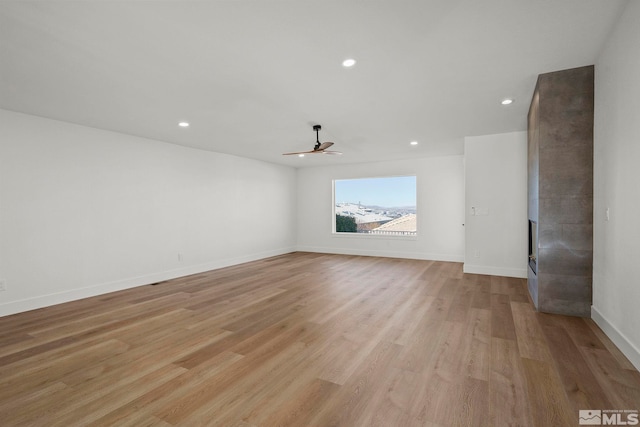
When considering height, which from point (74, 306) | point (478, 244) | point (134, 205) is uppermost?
point (134, 205)

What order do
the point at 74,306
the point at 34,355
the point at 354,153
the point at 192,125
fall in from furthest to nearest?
the point at 354,153, the point at 192,125, the point at 74,306, the point at 34,355

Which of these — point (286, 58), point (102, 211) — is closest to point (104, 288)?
point (102, 211)

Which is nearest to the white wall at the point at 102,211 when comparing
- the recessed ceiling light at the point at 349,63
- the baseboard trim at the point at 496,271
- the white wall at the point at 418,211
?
the white wall at the point at 418,211

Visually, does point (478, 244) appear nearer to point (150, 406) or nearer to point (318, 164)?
point (318, 164)

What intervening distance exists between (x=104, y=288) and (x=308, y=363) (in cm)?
385

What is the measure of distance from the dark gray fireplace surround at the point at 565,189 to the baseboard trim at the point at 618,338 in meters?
0.22

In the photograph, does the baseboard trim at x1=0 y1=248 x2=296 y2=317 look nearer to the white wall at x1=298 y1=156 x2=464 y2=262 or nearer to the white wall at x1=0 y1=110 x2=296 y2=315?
the white wall at x1=0 y1=110 x2=296 y2=315

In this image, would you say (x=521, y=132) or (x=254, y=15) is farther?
(x=521, y=132)

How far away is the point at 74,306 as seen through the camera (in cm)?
386

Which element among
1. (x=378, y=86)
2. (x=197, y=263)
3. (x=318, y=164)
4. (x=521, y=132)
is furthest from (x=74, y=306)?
(x=521, y=132)

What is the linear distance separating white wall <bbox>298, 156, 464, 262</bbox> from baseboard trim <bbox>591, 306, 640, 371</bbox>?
3857mm

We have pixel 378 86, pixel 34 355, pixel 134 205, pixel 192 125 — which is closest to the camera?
pixel 34 355

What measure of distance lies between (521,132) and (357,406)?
5.14m

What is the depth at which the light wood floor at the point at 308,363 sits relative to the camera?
172 centimetres
